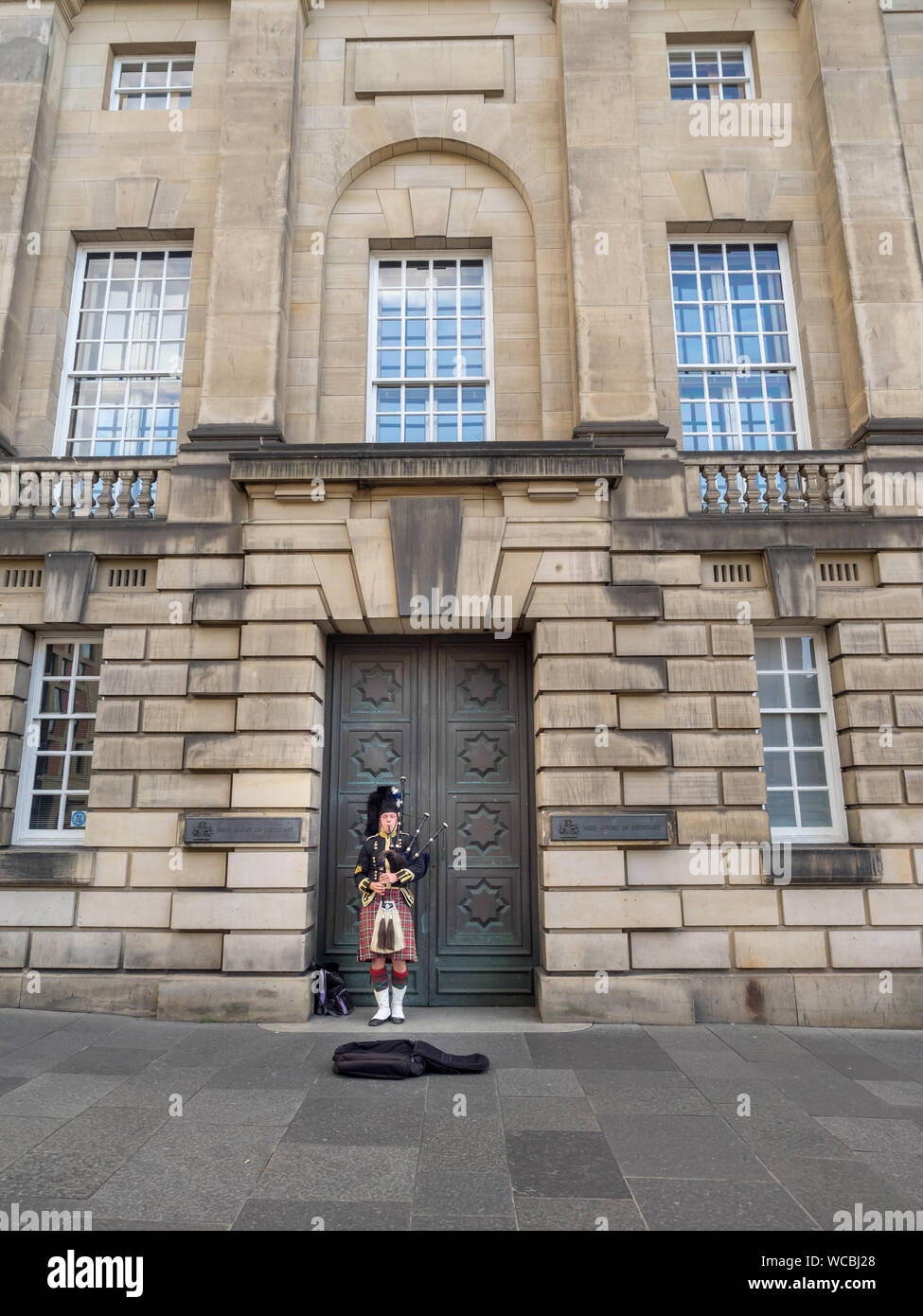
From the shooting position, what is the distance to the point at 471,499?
880 centimetres

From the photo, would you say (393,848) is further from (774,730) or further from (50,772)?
(774,730)

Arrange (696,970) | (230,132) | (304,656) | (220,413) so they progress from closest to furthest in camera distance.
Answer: (696,970)
(304,656)
(220,413)
(230,132)

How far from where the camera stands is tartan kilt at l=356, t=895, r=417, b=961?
7.46 metres

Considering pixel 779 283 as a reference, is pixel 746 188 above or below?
above

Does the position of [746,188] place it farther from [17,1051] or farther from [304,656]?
[17,1051]

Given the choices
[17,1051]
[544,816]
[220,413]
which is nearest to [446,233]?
[220,413]

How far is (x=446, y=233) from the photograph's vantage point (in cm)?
1011

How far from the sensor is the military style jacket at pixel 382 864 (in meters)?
7.50

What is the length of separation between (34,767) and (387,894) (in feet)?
15.1

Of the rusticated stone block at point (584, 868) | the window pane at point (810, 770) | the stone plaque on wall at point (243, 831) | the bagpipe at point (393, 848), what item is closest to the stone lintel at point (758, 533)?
the window pane at point (810, 770)

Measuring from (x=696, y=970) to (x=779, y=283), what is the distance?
28.9 feet

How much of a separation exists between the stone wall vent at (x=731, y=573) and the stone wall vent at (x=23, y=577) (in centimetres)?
774

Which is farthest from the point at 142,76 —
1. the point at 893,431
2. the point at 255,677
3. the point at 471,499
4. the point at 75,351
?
the point at 893,431

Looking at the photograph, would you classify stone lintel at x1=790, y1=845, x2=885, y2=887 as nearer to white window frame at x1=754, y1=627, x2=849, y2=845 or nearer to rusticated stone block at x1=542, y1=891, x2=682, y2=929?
white window frame at x1=754, y1=627, x2=849, y2=845
